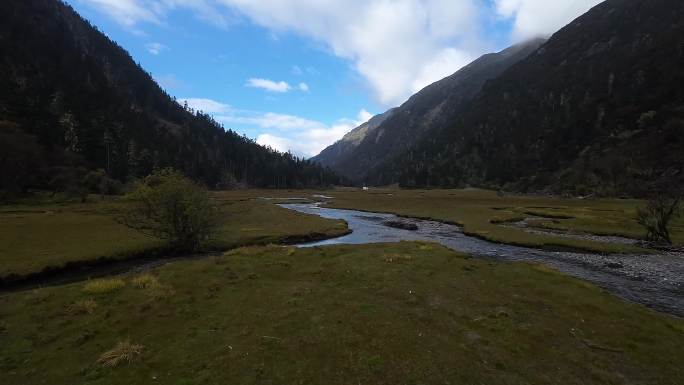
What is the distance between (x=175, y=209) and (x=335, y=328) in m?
32.0

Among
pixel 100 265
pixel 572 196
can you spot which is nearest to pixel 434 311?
pixel 100 265

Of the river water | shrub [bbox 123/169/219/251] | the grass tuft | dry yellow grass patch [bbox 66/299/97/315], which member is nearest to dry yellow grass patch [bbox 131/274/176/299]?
the grass tuft

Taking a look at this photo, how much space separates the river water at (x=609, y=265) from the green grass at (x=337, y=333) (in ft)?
15.5

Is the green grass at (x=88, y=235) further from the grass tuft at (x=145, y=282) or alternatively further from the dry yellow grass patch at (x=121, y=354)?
the dry yellow grass patch at (x=121, y=354)

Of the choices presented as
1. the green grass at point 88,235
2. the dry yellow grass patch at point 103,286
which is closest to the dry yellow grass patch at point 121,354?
the dry yellow grass patch at point 103,286

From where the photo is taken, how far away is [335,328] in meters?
18.7

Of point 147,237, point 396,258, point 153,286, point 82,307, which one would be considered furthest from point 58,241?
point 396,258

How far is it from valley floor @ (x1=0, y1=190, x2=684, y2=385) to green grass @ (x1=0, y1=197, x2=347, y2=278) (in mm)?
2966

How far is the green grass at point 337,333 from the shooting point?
48.4ft

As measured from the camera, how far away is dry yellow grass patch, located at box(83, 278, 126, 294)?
78.3 ft

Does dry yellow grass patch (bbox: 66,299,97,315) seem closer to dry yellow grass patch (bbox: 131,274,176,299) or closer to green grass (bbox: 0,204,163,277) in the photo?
dry yellow grass patch (bbox: 131,274,176,299)

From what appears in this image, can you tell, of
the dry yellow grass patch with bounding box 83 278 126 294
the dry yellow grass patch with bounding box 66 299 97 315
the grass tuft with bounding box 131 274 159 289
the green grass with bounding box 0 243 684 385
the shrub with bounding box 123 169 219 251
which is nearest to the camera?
the green grass with bounding box 0 243 684 385

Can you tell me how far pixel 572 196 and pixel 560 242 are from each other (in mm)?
123911

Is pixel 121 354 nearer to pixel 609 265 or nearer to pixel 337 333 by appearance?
pixel 337 333
